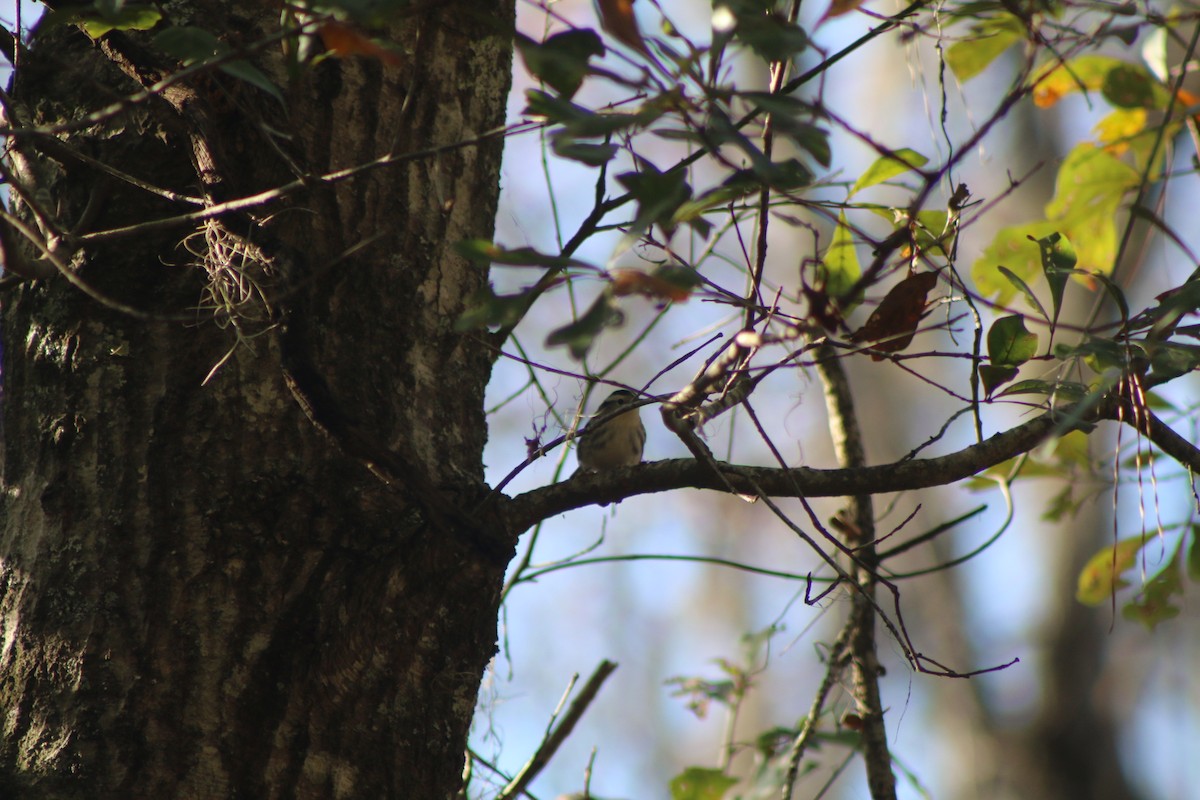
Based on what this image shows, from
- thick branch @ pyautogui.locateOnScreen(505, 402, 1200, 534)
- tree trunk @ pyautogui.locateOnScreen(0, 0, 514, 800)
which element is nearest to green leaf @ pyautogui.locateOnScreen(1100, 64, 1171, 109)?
thick branch @ pyautogui.locateOnScreen(505, 402, 1200, 534)

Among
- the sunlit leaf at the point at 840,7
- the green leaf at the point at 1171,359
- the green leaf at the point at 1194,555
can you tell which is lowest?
the green leaf at the point at 1171,359

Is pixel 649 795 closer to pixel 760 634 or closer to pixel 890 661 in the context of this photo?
pixel 890 661

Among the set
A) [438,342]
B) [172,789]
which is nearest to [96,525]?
[172,789]

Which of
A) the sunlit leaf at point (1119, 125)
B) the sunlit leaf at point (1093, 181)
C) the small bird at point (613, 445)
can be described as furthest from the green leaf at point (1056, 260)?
the small bird at point (613, 445)

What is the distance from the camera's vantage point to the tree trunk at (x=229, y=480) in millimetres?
1349

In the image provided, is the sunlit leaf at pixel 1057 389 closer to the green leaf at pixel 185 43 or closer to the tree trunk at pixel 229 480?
the tree trunk at pixel 229 480

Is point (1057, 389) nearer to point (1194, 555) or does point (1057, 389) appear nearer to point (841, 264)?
point (841, 264)

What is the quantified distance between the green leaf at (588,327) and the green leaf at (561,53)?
8.1 inches

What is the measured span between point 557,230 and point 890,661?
7976 mm

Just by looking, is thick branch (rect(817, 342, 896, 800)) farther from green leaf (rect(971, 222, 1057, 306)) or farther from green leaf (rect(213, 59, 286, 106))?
green leaf (rect(213, 59, 286, 106))

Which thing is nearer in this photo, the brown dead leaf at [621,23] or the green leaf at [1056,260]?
the brown dead leaf at [621,23]

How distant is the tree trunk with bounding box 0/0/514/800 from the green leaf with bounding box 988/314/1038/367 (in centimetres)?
73

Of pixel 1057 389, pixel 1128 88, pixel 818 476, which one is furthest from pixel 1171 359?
pixel 1128 88

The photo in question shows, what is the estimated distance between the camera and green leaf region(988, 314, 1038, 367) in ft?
4.64
